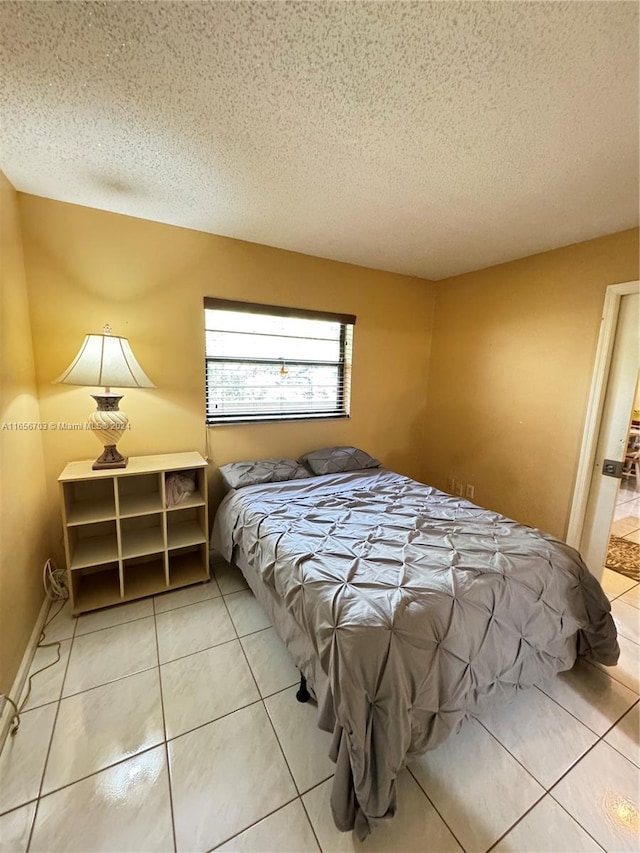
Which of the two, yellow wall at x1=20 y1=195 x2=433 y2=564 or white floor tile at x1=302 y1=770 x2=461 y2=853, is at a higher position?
yellow wall at x1=20 y1=195 x2=433 y2=564

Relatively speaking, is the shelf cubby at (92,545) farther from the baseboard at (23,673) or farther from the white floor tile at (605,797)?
the white floor tile at (605,797)

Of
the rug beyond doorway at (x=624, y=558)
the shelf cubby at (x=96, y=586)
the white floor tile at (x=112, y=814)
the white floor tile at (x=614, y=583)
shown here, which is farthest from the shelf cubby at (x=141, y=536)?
the rug beyond doorway at (x=624, y=558)

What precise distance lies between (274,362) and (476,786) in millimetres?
2478

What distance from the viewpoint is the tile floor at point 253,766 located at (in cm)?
Answer: 104

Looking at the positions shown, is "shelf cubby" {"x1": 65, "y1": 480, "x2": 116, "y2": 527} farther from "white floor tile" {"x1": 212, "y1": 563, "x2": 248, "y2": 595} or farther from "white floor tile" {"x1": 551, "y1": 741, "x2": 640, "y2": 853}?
"white floor tile" {"x1": 551, "y1": 741, "x2": 640, "y2": 853}

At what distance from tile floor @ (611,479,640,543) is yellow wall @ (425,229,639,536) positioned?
802 mm

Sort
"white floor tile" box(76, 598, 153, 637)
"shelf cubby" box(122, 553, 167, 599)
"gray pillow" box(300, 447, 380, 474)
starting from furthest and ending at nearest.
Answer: "gray pillow" box(300, 447, 380, 474) → "shelf cubby" box(122, 553, 167, 599) → "white floor tile" box(76, 598, 153, 637)

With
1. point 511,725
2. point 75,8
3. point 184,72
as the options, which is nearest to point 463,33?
point 184,72

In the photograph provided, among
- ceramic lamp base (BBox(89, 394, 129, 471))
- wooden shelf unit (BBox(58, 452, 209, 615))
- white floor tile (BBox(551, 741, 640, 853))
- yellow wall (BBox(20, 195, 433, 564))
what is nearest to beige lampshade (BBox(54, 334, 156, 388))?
ceramic lamp base (BBox(89, 394, 129, 471))

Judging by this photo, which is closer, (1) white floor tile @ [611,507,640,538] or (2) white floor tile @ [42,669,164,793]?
(2) white floor tile @ [42,669,164,793]

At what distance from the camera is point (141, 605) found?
6.65 ft

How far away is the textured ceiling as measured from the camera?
0.91 m

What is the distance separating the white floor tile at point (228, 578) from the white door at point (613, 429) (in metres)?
2.40

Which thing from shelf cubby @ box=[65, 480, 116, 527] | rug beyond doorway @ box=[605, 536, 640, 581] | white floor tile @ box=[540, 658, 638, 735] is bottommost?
white floor tile @ box=[540, 658, 638, 735]
